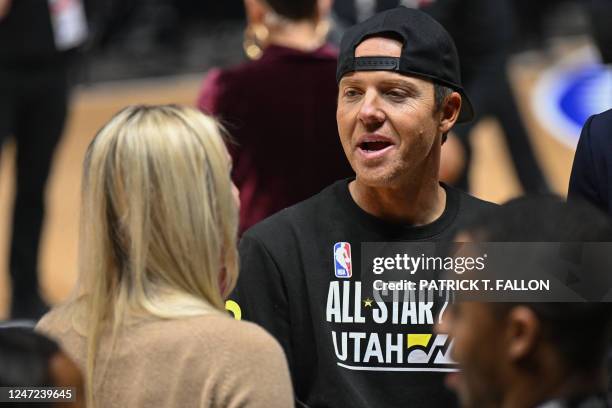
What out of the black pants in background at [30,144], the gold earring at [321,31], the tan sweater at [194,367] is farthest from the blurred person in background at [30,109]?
the tan sweater at [194,367]

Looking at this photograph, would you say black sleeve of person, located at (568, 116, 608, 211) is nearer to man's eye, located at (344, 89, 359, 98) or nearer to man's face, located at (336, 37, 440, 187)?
man's face, located at (336, 37, 440, 187)

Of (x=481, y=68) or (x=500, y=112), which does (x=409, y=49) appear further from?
(x=500, y=112)

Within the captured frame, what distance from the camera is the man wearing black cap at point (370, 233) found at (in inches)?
114

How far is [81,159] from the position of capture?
28.8ft

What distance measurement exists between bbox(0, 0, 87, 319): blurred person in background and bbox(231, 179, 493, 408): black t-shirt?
319 cm

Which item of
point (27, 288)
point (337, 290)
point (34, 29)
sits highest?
point (34, 29)

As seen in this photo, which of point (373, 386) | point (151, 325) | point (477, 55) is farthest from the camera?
point (477, 55)

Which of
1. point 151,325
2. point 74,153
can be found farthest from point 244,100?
point 74,153

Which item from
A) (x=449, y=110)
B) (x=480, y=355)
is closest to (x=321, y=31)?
(x=449, y=110)

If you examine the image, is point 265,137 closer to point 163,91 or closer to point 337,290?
point 337,290

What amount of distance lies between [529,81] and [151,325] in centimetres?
803

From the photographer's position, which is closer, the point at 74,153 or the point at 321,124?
the point at 321,124

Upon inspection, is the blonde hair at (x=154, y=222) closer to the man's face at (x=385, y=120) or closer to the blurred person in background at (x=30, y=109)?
the man's face at (x=385, y=120)

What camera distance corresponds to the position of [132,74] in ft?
35.8
